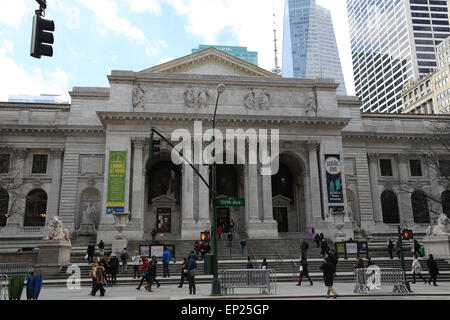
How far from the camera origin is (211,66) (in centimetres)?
4397

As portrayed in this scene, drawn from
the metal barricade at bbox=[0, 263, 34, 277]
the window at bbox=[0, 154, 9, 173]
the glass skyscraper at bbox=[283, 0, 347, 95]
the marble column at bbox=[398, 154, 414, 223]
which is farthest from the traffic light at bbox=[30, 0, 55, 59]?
the glass skyscraper at bbox=[283, 0, 347, 95]

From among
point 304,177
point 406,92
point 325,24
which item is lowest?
point 304,177

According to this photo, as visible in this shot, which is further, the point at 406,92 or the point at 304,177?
the point at 406,92

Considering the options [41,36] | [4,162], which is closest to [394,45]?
[4,162]

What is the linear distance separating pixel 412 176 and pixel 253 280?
3853cm

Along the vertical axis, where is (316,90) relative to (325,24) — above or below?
below

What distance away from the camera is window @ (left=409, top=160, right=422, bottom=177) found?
47.7 meters

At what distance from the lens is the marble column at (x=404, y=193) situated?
150 feet

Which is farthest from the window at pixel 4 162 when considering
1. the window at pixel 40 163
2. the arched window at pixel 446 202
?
the arched window at pixel 446 202

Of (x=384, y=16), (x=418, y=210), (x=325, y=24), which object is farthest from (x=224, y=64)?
(x=325, y=24)

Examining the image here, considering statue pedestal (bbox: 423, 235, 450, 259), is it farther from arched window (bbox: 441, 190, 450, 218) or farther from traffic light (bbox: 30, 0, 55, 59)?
traffic light (bbox: 30, 0, 55, 59)

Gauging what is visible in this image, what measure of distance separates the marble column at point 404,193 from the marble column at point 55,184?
39.6 m
